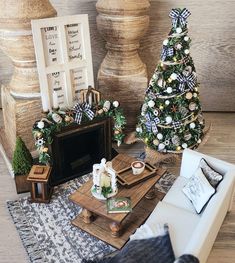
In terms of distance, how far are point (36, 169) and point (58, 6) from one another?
1.82m

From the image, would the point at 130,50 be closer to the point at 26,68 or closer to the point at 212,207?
the point at 26,68

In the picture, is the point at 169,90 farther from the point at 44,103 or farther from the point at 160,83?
the point at 44,103

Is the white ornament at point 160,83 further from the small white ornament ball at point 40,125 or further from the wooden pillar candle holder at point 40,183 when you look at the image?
the wooden pillar candle holder at point 40,183

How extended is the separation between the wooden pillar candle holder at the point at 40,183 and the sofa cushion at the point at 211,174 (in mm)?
1146

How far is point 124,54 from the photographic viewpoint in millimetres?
3211

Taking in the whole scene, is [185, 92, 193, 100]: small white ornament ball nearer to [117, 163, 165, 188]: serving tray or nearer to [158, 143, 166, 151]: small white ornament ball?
[158, 143, 166, 151]: small white ornament ball

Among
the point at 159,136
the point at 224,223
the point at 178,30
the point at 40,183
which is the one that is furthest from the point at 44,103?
the point at 224,223

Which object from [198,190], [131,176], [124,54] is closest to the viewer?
[198,190]

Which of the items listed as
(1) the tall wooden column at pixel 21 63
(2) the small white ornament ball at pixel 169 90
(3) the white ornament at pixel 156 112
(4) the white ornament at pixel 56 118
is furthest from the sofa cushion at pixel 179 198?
(1) the tall wooden column at pixel 21 63

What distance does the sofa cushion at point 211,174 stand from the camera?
2143mm

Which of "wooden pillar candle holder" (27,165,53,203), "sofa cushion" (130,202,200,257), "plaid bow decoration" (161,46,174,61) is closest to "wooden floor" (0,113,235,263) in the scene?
"wooden pillar candle holder" (27,165,53,203)

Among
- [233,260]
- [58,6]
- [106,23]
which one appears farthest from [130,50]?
[233,260]

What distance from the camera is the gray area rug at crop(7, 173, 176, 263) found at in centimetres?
214

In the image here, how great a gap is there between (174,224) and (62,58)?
159 centimetres
